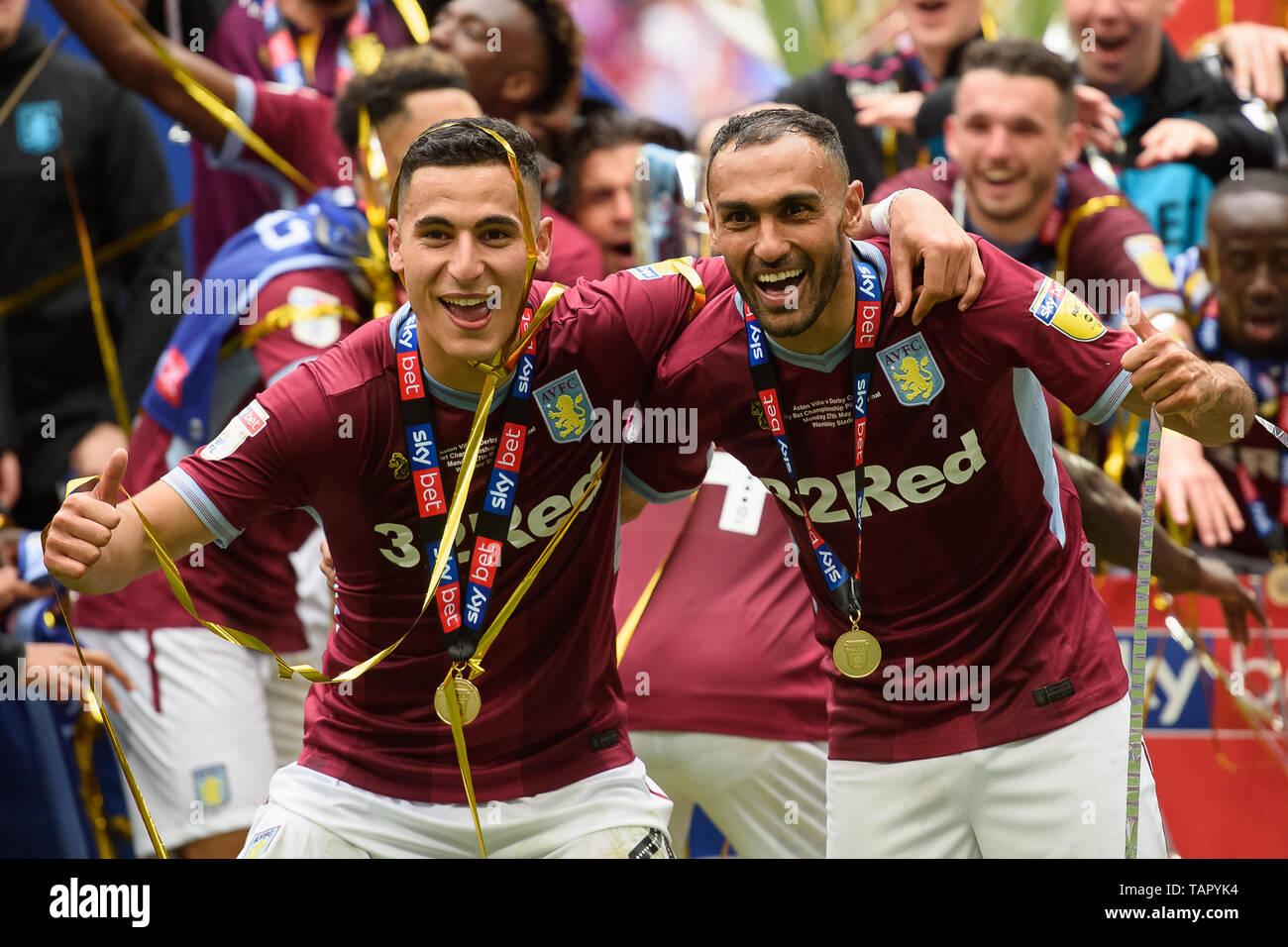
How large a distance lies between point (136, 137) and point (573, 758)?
4179 mm

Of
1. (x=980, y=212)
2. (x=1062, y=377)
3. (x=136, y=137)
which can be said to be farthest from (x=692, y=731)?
(x=136, y=137)

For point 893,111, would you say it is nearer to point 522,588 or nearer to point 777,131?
point 777,131

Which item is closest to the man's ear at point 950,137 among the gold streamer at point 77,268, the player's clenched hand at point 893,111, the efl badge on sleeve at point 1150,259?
the player's clenched hand at point 893,111

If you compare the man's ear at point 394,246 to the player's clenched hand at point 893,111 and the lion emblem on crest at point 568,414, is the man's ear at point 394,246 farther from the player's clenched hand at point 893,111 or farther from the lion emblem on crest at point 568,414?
the player's clenched hand at point 893,111

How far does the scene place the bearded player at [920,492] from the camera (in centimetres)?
347

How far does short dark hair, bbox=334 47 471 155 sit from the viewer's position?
17.4ft

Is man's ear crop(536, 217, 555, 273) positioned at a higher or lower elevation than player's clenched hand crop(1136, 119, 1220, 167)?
lower

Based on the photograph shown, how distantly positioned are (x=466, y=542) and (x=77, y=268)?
→ 376 cm

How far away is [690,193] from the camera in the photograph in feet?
18.7

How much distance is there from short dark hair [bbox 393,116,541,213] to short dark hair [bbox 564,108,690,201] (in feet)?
8.80

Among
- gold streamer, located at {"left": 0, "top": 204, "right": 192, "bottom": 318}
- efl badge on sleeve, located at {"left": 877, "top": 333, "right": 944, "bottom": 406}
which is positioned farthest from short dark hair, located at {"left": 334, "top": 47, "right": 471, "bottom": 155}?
efl badge on sleeve, located at {"left": 877, "top": 333, "right": 944, "bottom": 406}

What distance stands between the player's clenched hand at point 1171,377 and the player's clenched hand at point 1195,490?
2473mm

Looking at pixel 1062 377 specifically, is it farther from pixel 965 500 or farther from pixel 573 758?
pixel 573 758

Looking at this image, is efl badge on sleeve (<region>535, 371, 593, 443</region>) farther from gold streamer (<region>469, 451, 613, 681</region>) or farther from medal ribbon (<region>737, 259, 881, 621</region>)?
medal ribbon (<region>737, 259, 881, 621</region>)
